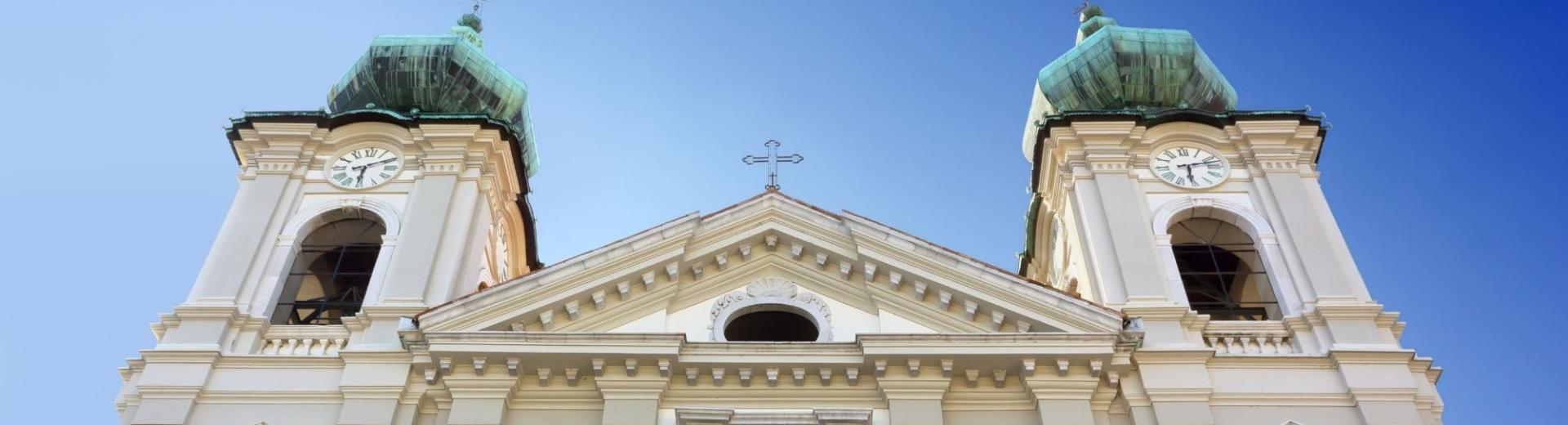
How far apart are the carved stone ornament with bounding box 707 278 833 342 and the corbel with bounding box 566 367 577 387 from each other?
175 cm

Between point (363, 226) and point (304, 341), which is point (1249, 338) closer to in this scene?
point (304, 341)

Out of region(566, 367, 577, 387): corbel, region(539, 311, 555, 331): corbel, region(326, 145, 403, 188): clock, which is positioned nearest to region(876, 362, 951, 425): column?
region(566, 367, 577, 387): corbel

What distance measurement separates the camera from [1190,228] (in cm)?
2086

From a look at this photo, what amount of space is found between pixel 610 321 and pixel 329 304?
4172 millimetres

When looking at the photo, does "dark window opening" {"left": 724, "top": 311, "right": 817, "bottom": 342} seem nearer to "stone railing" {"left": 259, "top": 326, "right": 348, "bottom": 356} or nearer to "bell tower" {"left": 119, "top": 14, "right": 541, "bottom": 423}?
"bell tower" {"left": 119, "top": 14, "right": 541, "bottom": 423}

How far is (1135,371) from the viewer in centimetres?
1688

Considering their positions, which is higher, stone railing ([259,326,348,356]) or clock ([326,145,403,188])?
→ clock ([326,145,403,188])

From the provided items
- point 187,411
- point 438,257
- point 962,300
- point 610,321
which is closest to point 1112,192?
point 962,300

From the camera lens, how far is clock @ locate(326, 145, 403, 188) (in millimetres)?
20812

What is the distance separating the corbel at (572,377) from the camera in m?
16.5

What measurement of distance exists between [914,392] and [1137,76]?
8893 mm

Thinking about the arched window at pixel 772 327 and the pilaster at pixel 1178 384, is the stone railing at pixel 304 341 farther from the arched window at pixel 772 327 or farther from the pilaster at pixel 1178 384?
the pilaster at pixel 1178 384

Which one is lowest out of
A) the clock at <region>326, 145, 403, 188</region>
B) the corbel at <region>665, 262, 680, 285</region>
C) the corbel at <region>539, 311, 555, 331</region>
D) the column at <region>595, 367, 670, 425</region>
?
the column at <region>595, 367, 670, 425</region>

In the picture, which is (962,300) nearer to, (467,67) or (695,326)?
(695,326)
